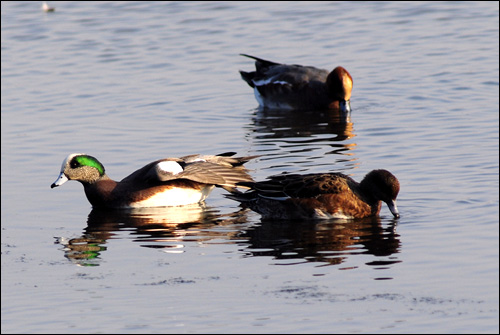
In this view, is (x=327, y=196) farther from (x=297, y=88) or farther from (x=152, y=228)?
(x=297, y=88)

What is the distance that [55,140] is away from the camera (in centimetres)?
1745

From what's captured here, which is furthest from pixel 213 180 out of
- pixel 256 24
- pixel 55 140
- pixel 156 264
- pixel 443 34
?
pixel 256 24

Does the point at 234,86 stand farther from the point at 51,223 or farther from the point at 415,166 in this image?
the point at 51,223

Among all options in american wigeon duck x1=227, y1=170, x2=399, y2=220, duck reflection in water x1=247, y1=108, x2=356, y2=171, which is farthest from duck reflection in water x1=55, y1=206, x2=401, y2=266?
duck reflection in water x1=247, y1=108, x2=356, y2=171

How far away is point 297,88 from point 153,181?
7.27 metres

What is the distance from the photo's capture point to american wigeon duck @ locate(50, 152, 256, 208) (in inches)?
546

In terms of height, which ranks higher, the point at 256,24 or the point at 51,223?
the point at 256,24

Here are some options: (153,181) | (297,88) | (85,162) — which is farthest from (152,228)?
(297,88)

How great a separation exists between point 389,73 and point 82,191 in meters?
8.67

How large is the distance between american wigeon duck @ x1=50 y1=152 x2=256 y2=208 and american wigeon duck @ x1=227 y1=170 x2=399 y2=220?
4.15ft

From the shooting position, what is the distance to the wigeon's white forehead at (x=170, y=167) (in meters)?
Answer: 13.9

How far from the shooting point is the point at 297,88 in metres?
20.6

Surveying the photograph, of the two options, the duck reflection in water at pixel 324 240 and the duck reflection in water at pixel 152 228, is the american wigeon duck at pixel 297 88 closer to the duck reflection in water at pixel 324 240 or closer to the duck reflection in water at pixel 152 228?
the duck reflection in water at pixel 152 228

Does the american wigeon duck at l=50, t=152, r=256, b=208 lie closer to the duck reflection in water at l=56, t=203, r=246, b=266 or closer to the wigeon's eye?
the wigeon's eye
